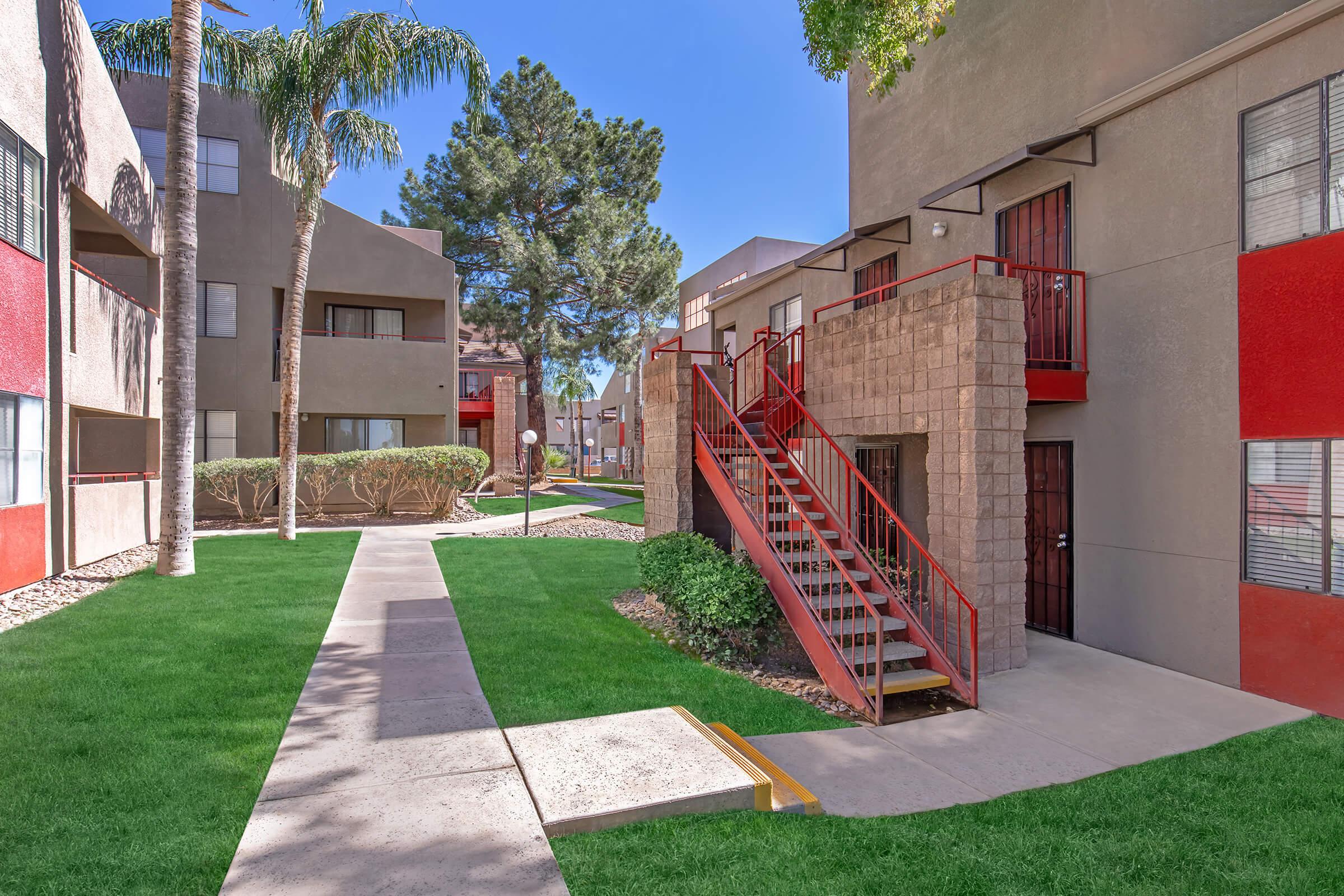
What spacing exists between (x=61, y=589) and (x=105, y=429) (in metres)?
10.7

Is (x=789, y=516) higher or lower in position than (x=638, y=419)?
lower

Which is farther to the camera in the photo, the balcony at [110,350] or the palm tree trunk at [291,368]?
the palm tree trunk at [291,368]

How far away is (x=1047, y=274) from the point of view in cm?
877

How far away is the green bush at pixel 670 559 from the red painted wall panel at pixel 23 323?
7.69 m

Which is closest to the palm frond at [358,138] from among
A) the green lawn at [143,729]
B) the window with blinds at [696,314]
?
the green lawn at [143,729]

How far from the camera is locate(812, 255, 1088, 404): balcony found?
26.1 ft

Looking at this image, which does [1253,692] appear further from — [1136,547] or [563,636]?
[563,636]

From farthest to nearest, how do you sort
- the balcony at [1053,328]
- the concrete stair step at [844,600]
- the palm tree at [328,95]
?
1. the palm tree at [328,95]
2. the balcony at [1053,328]
3. the concrete stair step at [844,600]

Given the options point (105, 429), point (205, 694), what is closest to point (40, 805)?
point (205, 694)

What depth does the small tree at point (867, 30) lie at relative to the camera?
301 inches

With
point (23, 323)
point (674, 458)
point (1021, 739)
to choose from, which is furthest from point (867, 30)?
point (23, 323)

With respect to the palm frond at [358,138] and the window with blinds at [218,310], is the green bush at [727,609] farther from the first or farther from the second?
the window with blinds at [218,310]

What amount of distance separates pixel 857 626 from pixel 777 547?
1362 millimetres

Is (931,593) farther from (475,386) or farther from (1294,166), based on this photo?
(475,386)
